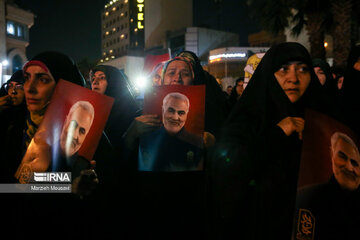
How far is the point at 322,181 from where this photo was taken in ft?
5.16

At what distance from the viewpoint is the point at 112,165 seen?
2.21 m

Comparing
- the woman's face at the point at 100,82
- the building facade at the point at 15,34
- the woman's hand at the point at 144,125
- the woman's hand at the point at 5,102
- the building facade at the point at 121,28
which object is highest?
the building facade at the point at 121,28

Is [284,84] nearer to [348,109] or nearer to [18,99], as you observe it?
[348,109]

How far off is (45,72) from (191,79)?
1.16 m

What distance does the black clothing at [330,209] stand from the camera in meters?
1.58

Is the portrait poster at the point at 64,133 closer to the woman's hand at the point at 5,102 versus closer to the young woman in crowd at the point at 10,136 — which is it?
the young woman in crowd at the point at 10,136

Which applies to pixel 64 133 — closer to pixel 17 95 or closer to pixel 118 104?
pixel 17 95

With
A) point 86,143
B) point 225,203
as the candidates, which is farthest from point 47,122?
point 225,203

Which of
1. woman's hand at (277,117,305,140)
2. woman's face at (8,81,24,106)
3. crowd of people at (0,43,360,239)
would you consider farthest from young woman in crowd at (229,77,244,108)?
woman's hand at (277,117,305,140)

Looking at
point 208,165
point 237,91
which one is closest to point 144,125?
point 208,165

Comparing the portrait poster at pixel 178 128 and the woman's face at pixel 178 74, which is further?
the woman's face at pixel 178 74

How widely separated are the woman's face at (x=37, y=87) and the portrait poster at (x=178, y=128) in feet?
2.25

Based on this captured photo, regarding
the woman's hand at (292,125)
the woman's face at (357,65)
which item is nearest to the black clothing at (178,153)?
the woman's hand at (292,125)

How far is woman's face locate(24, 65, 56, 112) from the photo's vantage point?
73.7 inches
